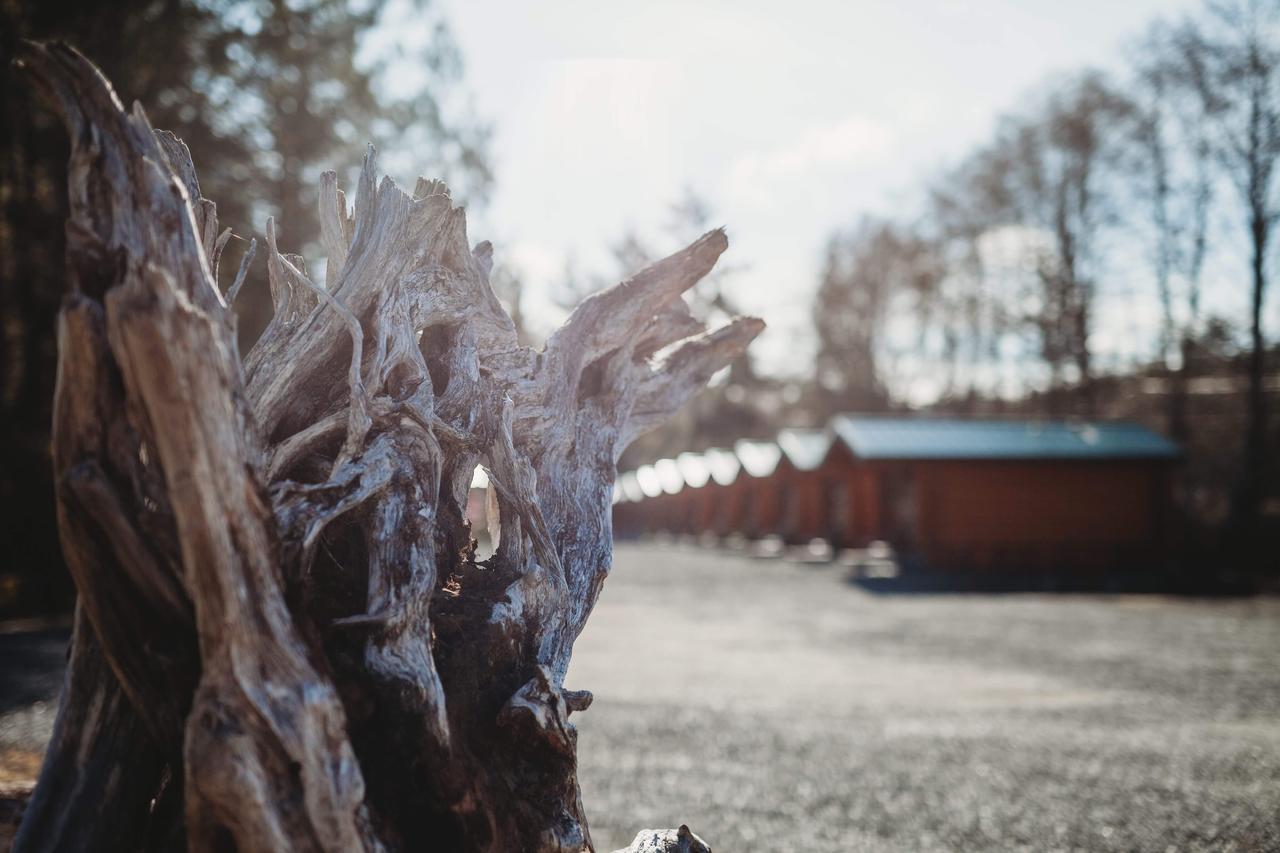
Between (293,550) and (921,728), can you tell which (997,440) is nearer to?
(921,728)

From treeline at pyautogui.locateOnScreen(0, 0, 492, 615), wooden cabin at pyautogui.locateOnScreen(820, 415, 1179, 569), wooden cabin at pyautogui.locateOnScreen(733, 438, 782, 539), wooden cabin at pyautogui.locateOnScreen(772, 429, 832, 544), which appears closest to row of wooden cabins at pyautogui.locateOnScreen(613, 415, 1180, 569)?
wooden cabin at pyautogui.locateOnScreen(820, 415, 1179, 569)

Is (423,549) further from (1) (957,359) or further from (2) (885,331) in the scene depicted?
(2) (885,331)

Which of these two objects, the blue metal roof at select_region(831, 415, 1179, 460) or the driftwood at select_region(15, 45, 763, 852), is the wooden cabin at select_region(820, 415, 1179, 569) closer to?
the blue metal roof at select_region(831, 415, 1179, 460)

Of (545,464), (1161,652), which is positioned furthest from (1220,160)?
(545,464)

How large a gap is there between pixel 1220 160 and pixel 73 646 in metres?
30.4

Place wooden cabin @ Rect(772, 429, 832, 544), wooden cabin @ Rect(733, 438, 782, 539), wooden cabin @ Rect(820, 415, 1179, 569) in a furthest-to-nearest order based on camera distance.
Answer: wooden cabin @ Rect(733, 438, 782, 539)
wooden cabin @ Rect(772, 429, 832, 544)
wooden cabin @ Rect(820, 415, 1179, 569)

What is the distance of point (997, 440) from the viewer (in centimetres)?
2542

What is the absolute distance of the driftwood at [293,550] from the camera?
6.94ft

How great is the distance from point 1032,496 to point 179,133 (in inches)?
846

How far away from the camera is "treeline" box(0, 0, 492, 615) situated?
13938mm

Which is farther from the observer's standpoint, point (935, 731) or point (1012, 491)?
point (1012, 491)

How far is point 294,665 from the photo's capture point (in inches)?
87.1

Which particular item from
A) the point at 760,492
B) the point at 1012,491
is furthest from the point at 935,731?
the point at 760,492

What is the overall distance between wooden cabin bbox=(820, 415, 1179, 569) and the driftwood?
21914 millimetres
